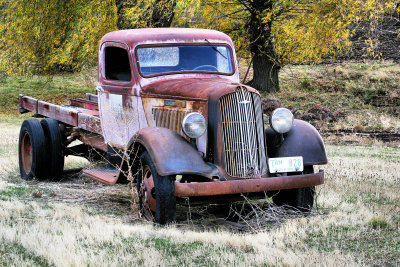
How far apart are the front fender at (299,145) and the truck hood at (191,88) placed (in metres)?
0.71

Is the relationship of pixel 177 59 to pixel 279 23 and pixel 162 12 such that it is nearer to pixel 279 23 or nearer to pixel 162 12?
pixel 279 23

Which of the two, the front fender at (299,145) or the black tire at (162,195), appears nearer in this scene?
the black tire at (162,195)

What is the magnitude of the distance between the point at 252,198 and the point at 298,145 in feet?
2.53

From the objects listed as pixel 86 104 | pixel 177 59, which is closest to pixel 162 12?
pixel 86 104

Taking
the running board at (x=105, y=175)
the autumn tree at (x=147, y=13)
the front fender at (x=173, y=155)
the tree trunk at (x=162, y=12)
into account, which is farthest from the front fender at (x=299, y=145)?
the tree trunk at (x=162, y=12)

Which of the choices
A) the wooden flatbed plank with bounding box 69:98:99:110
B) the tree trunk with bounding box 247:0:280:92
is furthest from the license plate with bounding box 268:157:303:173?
the tree trunk with bounding box 247:0:280:92

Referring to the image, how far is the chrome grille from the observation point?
19.9 feet

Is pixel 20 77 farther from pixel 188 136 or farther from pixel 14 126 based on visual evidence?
pixel 188 136

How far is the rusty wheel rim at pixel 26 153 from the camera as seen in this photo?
30.0 ft

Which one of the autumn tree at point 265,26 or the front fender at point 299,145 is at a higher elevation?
the autumn tree at point 265,26

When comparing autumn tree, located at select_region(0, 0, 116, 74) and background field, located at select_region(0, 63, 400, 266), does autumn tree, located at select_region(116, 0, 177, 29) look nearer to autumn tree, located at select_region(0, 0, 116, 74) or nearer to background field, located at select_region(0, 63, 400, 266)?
autumn tree, located at select_region(0, 0, 116, 74)

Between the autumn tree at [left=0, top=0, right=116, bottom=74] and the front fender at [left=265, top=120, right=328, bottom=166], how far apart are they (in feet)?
33.9

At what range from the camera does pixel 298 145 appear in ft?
21.3

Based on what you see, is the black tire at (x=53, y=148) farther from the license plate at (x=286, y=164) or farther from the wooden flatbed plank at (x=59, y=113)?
the license plate at (x=286, y=164)
